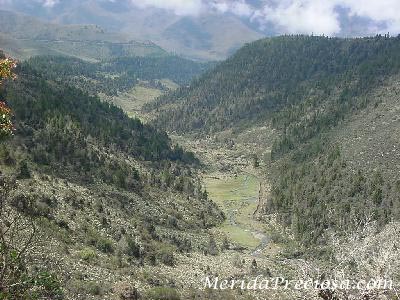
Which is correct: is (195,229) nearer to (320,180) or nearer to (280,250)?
(280,250)

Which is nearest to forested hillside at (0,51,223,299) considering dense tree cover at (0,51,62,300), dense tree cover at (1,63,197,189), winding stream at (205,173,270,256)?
dense tree cover at (1,63,197,189)

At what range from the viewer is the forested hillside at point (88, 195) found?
56.9 meters

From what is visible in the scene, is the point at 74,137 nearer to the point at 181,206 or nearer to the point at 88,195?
the point at 181,206

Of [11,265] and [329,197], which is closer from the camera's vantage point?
[11,265]

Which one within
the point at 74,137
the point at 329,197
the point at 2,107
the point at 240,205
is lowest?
the point at 240,205

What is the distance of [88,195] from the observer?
8356 centimetres

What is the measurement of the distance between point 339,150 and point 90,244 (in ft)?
300

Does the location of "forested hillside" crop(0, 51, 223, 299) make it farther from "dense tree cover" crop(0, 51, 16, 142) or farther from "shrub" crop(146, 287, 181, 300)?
"dense tree cover" crop(0, 51, 16, 142)

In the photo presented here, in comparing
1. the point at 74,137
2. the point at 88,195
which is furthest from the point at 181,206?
the point at 88,195

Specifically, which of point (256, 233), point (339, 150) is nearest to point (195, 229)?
point (256, 233)

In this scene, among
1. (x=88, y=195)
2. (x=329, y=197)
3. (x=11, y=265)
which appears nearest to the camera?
(x=11, y=265)

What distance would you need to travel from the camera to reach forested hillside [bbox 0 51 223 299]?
56875mm

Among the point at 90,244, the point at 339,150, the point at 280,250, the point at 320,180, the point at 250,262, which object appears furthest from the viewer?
the point at 339,150

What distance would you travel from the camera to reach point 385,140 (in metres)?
128
